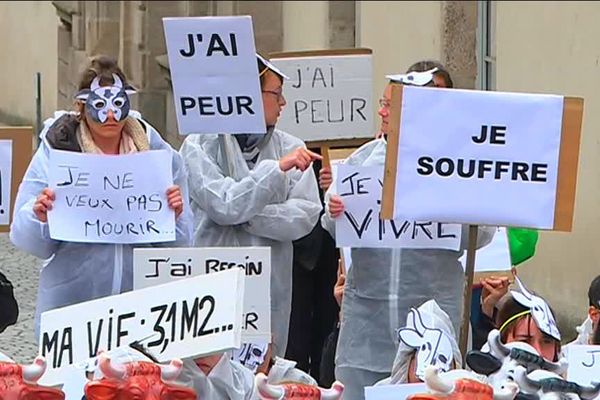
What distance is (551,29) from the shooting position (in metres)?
11.2

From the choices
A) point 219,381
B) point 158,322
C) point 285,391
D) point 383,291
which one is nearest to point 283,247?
point 383,291

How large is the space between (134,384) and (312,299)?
3.05 meters

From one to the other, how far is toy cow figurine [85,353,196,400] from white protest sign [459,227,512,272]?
112 inches

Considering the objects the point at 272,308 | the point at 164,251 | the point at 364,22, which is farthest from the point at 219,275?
the point at 364,22

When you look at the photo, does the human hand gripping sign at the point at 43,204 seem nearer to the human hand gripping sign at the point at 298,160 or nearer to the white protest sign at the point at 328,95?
the human hand gripping sign at the point at 298,160

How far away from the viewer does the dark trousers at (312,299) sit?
7.88 m

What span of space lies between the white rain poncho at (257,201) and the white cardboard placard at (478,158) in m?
0.83

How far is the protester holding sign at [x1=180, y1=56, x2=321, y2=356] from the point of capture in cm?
710

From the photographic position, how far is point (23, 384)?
501cm

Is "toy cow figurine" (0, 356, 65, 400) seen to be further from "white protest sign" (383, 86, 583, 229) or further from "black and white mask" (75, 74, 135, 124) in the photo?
"white protest sign" (383, 86, 583, 229)

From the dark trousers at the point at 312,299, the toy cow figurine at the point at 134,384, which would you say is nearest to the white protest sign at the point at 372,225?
the dark trousers at the point at 312,299

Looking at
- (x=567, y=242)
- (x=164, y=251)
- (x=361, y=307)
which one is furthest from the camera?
(x=567, y=242)

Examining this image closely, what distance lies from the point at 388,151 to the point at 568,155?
63 centimetres

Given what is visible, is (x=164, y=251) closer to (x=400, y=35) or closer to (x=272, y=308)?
(x=272, y=308)
